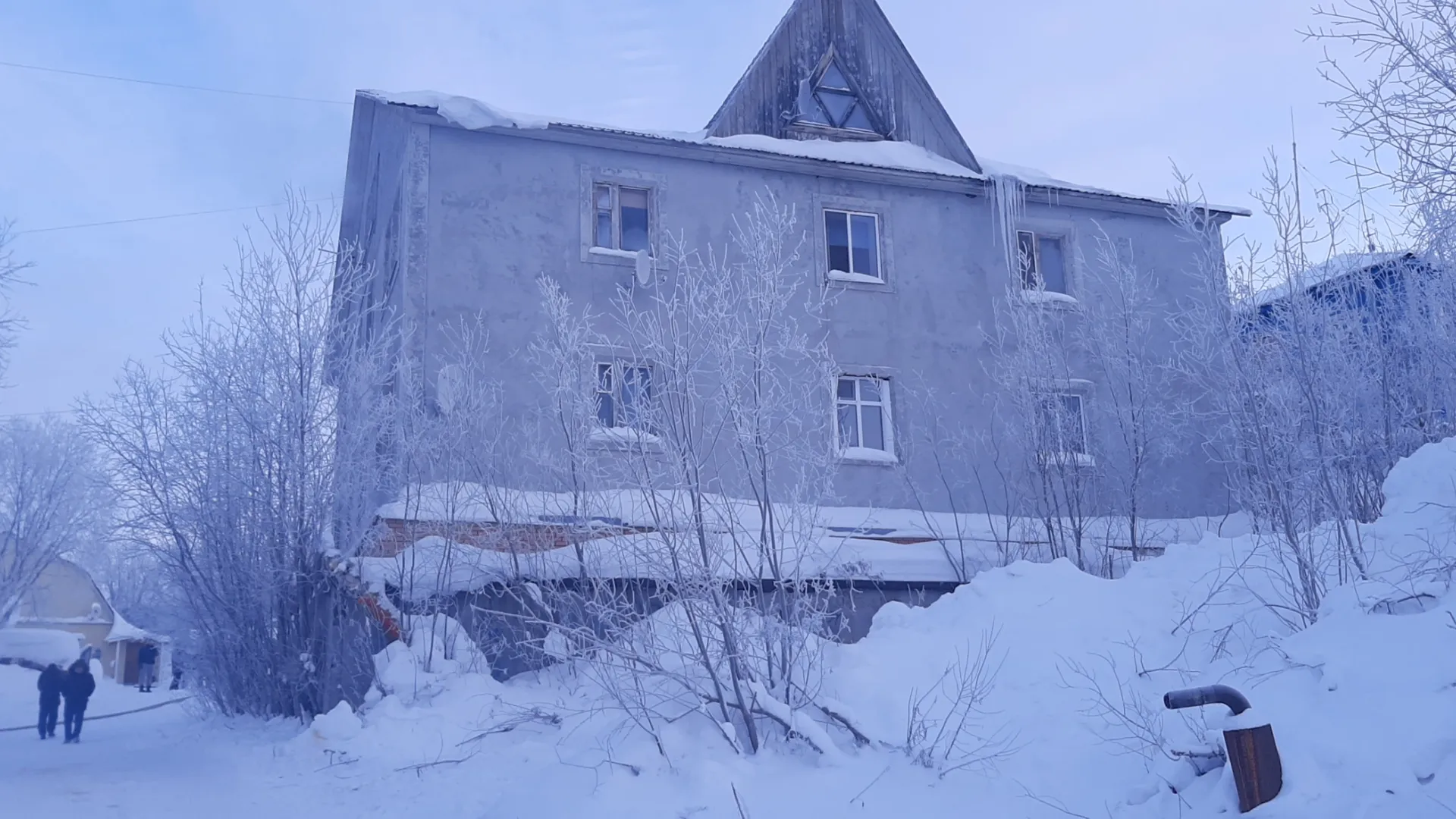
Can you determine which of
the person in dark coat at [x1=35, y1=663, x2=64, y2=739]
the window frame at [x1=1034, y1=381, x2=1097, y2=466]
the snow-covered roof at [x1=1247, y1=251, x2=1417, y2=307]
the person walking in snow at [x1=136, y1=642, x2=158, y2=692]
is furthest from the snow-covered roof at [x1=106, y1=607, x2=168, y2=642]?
the snow-covered roof at [x1=1247, y1=251, x2=1417, y2=307]

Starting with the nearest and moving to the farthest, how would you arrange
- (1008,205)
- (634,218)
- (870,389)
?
(634,218), (870,389), (1008,205)

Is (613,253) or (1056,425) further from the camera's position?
(613,253)

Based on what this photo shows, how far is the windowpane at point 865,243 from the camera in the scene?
52.2ft

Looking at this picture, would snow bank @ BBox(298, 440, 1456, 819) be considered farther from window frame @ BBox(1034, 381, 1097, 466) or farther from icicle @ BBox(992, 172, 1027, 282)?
icicle @ BBox(992, 172, 1027, 282)

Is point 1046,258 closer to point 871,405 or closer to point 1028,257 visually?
point 1028,257

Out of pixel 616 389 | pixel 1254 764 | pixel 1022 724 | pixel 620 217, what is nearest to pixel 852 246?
pixel 620 217

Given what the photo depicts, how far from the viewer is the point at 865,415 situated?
15211mm

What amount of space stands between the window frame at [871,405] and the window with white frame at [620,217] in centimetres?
324

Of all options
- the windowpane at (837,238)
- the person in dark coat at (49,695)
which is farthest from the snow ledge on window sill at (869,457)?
the person in dark coat at (49,695)

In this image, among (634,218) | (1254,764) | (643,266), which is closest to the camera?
(1254,764)

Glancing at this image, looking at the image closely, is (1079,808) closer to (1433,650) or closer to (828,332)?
(1433,650)

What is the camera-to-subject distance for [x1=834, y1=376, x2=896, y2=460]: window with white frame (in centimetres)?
1493

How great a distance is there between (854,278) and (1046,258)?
3363 mm

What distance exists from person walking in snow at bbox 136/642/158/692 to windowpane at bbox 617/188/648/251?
34102 mm
